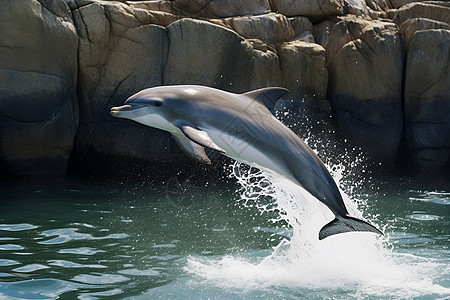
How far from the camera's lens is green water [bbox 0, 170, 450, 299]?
4.54 m

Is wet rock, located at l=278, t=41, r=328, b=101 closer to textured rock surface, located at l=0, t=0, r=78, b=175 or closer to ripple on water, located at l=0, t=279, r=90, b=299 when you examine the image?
textured rock surface, located at l=0, t=0, r=78, b=175

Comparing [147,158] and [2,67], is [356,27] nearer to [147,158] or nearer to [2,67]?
[147,158]

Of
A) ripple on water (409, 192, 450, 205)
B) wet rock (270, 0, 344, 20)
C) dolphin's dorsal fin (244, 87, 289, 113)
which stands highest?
wet rock (270, 0, 344, 20)

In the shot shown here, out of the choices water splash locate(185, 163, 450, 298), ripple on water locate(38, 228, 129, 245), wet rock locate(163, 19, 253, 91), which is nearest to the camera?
water splash locate(185, 163, 450, 298)

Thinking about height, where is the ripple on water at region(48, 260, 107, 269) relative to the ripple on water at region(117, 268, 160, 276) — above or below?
below

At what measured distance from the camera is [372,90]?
38.1 ft

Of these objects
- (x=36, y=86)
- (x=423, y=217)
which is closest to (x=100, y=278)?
(x=423, y=217)

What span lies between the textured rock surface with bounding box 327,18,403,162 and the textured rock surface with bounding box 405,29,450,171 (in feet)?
0.98

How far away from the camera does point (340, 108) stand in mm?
11695

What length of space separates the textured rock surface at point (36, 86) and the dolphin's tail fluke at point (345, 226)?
6.31m

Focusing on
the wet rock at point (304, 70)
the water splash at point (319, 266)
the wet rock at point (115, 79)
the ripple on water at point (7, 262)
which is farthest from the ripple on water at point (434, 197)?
the ripple on water at point (7, 262)

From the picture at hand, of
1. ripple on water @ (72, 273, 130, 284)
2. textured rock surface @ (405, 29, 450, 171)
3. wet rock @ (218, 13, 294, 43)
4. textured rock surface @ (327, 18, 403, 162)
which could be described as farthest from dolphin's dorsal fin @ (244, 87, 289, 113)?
textured rock surface @ (405, 29, 450, 171)

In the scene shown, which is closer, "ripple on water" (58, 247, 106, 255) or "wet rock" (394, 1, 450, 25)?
"ripple on water" (58, 247, 106, 255)

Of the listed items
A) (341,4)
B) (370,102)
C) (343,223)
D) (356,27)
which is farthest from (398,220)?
(341,4)
